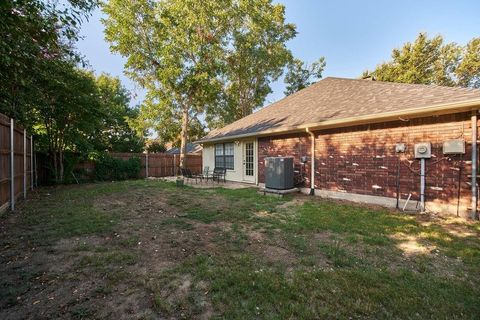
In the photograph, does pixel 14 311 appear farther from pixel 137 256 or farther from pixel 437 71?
pixel 437 71

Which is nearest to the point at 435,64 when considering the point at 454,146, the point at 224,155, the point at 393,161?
the point at 224,155

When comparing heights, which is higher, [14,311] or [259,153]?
[259,153]

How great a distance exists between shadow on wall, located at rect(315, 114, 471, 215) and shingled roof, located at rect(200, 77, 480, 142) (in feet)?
1.65

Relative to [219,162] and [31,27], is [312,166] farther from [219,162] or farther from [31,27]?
[31,27]

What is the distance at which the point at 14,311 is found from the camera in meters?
2.31

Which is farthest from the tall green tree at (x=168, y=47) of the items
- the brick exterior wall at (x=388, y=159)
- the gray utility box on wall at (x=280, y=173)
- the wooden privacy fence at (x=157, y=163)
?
the brick exterior wall at (x=388, y=159)

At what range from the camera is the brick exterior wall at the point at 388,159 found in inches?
229

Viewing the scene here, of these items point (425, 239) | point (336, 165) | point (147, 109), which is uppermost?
point (147, 109)

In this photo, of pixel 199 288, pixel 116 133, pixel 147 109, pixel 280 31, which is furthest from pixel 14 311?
pixel 280 31

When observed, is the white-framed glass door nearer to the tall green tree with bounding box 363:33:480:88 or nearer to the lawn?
the lawn

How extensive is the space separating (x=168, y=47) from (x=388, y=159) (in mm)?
15826

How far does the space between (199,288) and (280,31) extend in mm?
26608

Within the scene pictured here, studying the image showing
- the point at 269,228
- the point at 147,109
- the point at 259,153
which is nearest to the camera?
the point at 269,228

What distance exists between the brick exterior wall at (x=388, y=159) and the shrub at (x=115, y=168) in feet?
37.2
